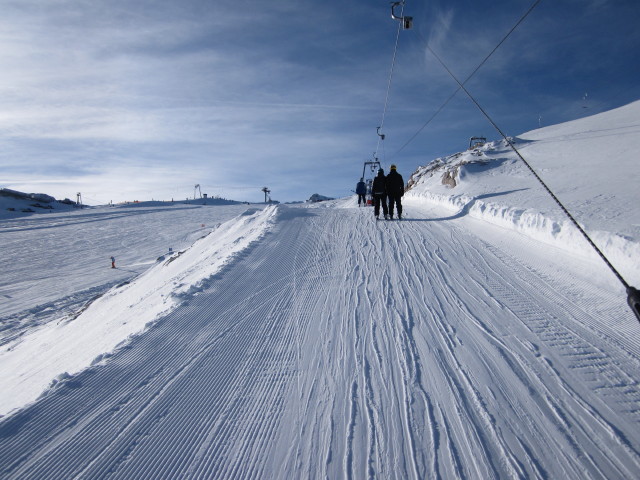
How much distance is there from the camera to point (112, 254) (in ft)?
72.1

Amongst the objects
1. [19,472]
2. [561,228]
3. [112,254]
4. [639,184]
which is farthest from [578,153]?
[112,254]

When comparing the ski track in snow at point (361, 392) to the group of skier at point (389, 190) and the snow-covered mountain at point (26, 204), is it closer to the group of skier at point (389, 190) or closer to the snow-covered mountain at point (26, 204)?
the group of skier at point (389, 190)

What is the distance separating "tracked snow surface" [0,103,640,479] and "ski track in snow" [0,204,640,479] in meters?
0.02

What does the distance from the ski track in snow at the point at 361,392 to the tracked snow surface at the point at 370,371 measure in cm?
2

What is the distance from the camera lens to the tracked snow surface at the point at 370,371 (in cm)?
260

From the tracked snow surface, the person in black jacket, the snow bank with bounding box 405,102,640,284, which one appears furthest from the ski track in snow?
the person in black jacket

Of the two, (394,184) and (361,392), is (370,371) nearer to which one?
(361,392)

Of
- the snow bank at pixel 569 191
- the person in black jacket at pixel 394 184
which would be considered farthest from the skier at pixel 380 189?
the snow bank at pixel 569 191

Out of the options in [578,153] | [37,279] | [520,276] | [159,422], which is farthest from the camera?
[37,279]

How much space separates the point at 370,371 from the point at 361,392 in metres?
0.35

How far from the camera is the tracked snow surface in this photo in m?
2.60

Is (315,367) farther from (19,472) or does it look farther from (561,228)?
(561,228)

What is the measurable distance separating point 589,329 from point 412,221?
25.0 feet

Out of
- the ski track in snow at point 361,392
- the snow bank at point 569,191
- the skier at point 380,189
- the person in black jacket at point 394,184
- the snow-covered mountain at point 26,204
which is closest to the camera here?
the ski track in snow at point 361,392
